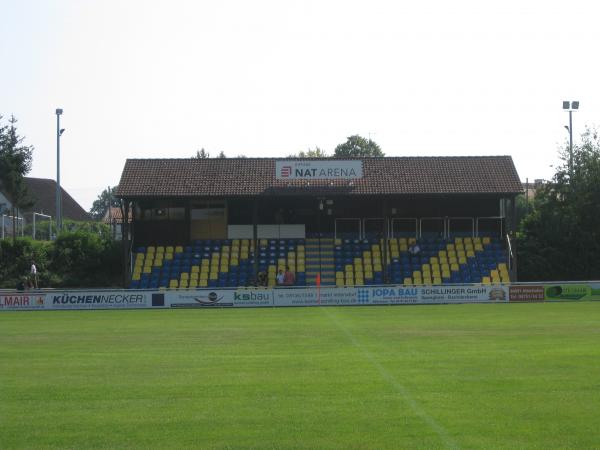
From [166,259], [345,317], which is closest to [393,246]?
[166,259]

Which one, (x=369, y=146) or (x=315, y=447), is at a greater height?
(x=369, y=146)

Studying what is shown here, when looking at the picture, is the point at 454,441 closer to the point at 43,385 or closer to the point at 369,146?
the point at 43,385

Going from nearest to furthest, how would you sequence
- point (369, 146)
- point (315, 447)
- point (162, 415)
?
1. point (315, 447)
2. point (162, 415)
3. point (369, 146)

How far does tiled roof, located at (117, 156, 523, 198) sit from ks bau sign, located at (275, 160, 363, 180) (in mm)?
282

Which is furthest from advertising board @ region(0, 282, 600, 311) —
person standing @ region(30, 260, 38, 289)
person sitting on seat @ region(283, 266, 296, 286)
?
person standing @ region(30, 260, 38, 289)

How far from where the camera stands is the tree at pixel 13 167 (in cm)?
5409

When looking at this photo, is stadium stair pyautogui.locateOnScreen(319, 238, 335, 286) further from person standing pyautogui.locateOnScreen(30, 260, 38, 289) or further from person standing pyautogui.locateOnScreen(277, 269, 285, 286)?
person standing pyautogui.locateOnScreen(30, 260, 38, 289)

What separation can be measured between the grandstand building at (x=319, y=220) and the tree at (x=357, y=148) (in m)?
62.6

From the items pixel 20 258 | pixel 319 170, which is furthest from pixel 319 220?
pixel 20 258

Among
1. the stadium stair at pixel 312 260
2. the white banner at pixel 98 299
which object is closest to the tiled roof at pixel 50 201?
the stadium stair at pixel 312 260

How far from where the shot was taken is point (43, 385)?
47.8ft

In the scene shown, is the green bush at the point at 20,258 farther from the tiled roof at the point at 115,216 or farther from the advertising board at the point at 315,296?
the advertising board at the point at 315,296

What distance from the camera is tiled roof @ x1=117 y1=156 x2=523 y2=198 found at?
153ft

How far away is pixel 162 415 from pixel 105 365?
18.0 feet
